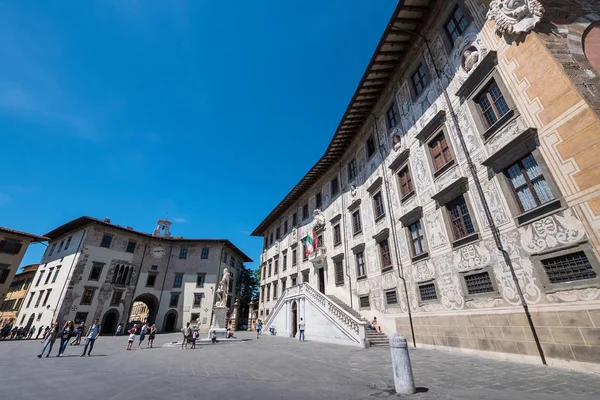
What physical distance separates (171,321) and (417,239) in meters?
34.1

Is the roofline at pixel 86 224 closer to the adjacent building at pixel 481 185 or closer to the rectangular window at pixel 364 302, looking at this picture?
the adjacent building at pixel 481 185

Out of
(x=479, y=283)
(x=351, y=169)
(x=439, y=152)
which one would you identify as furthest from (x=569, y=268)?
(x=351, y=169)

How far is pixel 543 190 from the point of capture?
7.81 meters

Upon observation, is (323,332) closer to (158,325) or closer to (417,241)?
(417,241)

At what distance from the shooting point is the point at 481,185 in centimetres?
973

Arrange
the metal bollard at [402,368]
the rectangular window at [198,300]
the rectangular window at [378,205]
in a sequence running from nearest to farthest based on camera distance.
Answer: the metal bollard at [402,368] < the rectangular window at [378,205] < the rectangular window at [198,300]

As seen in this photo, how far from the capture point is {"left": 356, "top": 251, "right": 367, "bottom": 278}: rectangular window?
56.5 ft

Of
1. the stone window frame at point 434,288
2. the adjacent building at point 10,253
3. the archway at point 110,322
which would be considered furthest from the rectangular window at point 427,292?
the adjacent building at point 10,253

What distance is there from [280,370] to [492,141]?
34.8 ft

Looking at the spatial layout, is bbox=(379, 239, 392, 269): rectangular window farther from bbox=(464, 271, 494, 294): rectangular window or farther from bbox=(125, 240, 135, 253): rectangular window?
bbox=(125, 240, 135, 253): rectangular window

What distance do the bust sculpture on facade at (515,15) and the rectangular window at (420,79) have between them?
4.05 meters

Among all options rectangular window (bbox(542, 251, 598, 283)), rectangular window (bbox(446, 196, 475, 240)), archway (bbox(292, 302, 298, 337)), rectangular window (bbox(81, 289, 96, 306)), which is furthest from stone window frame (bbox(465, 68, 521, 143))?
rectangular window (bbox(81, 289, 96, 306))

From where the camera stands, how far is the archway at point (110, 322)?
96.0ft

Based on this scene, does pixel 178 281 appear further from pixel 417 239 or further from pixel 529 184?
pixel 529 184
